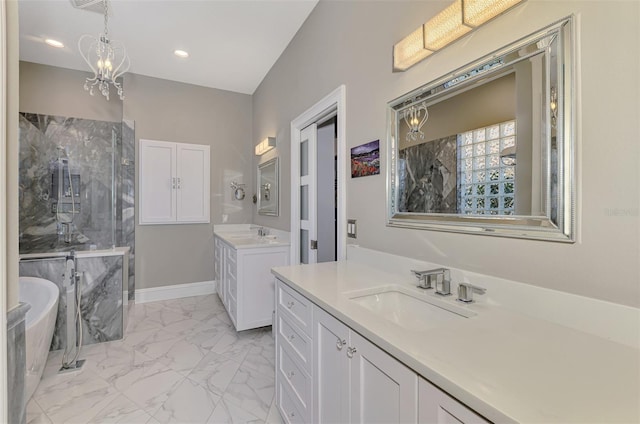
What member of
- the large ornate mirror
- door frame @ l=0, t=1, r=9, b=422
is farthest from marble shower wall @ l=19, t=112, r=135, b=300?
the large ornate mirror

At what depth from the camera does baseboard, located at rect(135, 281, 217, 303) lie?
3.81 metres

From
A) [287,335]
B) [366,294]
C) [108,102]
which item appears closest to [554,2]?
[366,294]

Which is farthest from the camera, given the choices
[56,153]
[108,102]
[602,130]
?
[108,102]

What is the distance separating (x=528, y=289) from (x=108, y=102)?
459 cm

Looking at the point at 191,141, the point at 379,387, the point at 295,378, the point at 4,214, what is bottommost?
the point at 295,378

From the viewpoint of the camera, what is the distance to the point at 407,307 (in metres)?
1.31

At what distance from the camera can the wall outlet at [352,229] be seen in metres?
1.98

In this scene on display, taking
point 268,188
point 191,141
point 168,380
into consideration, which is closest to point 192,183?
point 191,141

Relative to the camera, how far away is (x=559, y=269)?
3.13ft

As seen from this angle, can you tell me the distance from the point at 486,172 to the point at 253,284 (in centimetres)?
→ 226

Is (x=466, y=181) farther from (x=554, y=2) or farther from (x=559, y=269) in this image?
(x=554, y=2)

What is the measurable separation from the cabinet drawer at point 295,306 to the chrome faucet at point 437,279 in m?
0.52

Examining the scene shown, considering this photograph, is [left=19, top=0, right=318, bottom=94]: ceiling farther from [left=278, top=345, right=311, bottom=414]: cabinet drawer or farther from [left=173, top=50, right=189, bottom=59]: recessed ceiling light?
[left=278, top=345, right=311, bottom=414]: cabinet drawer

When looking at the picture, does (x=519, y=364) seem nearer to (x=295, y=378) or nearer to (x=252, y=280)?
(x=295, y=378)
